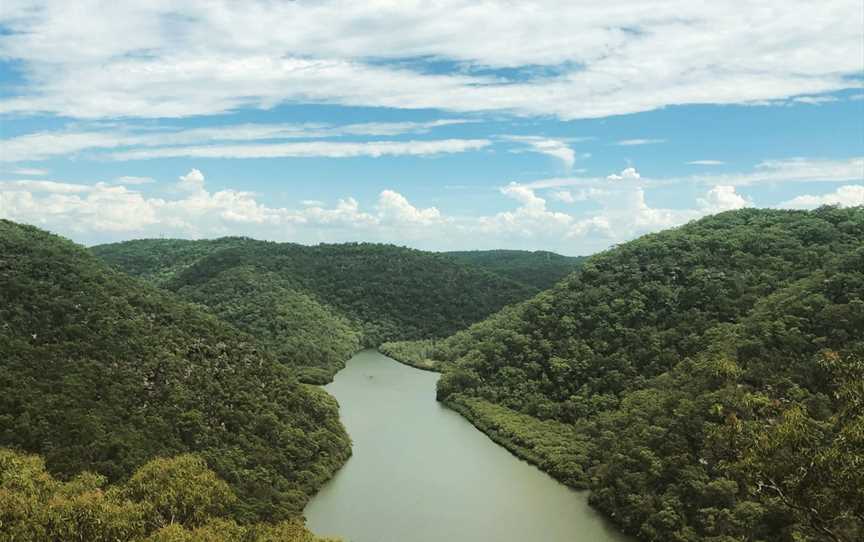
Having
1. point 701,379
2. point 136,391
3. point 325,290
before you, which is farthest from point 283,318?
point 701,379

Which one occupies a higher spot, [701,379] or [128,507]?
[701,379]

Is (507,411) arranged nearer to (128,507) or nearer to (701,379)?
(701,379)

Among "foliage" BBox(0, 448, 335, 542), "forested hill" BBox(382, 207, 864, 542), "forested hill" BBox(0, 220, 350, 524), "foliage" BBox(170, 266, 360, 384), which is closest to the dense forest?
"foliage" BBox(170, 266, 360, 384)

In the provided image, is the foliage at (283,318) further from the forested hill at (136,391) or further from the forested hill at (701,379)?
the forested hill at (136,391)

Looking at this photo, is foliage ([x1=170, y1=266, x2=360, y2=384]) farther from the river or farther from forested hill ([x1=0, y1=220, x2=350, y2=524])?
forested hill ([x1=0, y1=220, x2=350, y2=524])

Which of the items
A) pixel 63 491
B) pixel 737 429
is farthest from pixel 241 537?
pixel 737 429

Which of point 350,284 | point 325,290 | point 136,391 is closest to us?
point 136,391

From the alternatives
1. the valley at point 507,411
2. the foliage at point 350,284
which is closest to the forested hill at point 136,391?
the valley at point 507,411
